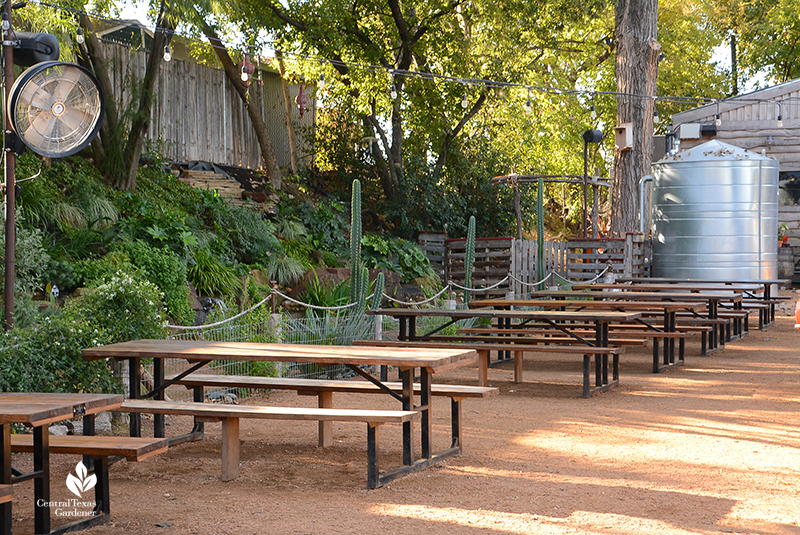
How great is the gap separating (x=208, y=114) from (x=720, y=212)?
10.2m

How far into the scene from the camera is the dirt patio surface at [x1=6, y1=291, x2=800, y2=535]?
4062 mm

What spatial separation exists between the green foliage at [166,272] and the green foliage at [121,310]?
2244 millimetres

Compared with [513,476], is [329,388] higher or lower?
higher

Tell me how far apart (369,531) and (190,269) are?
6.89 meters

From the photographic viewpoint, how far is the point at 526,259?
1523 centimetres

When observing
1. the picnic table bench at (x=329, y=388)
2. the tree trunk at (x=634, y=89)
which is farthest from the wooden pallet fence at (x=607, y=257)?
the picnic table bench at (x=329, y=388)

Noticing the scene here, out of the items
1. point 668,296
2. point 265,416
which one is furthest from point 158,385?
point 668,296

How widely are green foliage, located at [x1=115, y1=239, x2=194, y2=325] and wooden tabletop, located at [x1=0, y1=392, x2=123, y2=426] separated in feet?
15.9

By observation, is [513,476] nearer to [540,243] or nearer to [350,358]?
[350,358]

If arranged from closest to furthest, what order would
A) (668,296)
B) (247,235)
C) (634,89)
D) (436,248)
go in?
(668,296), (247,235), (436,248), (634,89)

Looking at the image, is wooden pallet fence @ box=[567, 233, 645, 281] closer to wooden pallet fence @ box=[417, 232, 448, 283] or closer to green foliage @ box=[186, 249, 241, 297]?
wooden pallet fence @ box=[417, 232, 448, 283]

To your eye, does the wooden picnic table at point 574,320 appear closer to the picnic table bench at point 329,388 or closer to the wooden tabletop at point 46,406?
the picnic table bench at point 329,388

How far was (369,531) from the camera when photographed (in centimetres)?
392

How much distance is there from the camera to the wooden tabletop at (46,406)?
11.4ft
